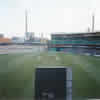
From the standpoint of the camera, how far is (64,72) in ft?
4.33

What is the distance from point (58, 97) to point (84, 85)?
1.37 m

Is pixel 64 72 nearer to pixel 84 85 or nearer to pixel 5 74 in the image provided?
pixel 84 85

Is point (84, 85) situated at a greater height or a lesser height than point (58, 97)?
lesser

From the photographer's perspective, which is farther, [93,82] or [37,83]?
[93,82]

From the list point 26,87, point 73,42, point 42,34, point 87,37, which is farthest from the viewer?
point 42,34

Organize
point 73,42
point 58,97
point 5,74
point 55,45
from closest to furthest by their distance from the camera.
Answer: point 58,97, point 5,74, point 73,42, point 55,45

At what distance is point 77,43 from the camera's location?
25.4 ft

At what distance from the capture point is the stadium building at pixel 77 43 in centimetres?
678

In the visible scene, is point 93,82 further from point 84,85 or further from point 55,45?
point 55,45

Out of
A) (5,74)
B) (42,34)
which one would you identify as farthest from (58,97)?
(42,34)

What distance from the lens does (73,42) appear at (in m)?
7.96

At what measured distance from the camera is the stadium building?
6775 mm

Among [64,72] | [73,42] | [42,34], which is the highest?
[42,34]

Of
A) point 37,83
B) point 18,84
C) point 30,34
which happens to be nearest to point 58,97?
point 37,83
